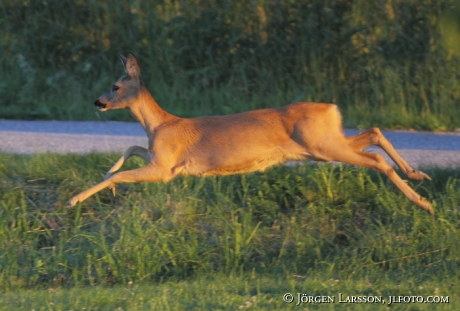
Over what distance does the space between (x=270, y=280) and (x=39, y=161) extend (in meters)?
3.00

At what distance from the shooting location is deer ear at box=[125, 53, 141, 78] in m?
6.71

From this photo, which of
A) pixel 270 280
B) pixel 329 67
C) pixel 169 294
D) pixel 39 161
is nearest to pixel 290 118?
pixel 270 280

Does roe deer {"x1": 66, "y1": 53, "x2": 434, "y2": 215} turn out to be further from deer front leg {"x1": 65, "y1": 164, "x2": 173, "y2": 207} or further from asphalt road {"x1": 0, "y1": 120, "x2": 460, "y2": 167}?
asphalt road {"x1": 0, "y1": 120, "x2": 460, "y2": 167}

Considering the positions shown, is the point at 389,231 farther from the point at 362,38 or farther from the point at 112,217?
the point at 362,38

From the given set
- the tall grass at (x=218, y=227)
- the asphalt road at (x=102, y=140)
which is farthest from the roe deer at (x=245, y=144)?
the asphalt road at (x=102, y=140)

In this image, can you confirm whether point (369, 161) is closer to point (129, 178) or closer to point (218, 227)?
point (218, 227)

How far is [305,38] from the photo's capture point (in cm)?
1205

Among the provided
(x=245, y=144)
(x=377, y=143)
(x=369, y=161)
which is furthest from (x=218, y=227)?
(x=377, y=143)

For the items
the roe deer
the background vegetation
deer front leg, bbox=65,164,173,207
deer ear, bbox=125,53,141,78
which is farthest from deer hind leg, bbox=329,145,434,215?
the background vegetation

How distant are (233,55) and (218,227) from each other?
5.65 meters

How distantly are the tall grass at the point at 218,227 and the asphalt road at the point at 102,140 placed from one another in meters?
0.70

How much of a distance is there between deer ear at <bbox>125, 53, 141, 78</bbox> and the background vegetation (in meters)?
4.16

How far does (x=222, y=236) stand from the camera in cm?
697

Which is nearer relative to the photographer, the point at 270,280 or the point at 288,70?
the point at 270,280
